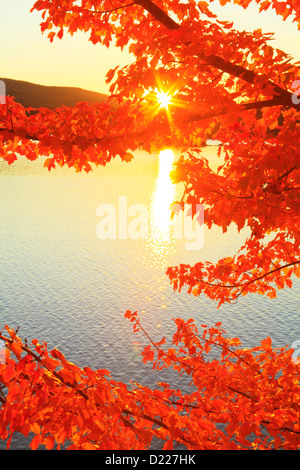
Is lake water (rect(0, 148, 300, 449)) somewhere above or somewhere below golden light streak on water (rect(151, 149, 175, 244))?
below

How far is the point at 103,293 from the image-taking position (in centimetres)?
5238

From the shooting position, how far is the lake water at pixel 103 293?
40.8 m

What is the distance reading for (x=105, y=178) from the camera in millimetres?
148750

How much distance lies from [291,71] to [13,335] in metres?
5.68

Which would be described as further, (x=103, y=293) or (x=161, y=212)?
(x=161, y=212)

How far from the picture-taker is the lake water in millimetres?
40812

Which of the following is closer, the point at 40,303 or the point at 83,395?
the point at 83,395

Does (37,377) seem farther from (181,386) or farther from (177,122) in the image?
(181,386)

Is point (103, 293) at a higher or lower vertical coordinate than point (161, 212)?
lower

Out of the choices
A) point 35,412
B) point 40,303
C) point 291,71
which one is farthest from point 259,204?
Answer: point 40,303

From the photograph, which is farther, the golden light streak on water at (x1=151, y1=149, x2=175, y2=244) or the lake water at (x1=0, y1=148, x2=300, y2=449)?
the golden light streak on water at (x1=151, y1=149, x2=175, y2=244)

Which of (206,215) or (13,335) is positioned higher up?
(206,215)
